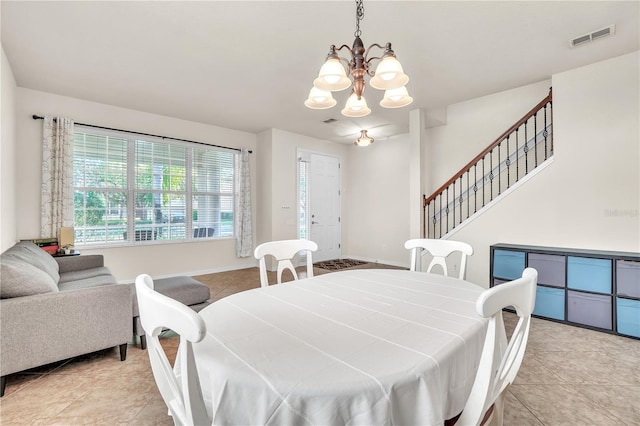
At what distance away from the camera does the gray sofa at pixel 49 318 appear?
6.17 feet

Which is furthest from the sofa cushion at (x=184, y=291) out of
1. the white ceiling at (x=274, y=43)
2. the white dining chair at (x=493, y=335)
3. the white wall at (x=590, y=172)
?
the white wall at (x=590, y=172)

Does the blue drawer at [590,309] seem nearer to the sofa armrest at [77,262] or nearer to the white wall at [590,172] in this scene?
the white wall at [590,172]

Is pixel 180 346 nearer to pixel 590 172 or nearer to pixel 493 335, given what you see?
pixel 493 335

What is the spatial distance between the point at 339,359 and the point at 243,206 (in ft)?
17.0

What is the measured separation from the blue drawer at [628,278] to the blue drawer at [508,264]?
771mm

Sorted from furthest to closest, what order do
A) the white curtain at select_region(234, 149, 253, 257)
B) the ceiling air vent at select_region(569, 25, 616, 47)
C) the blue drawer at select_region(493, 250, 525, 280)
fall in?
the white curtain at select_region(234, 149, 253, 257)
the blue drawer at select_region(493, 250, 525, 280)
the ceiling air vent at select_region(569, 25, 616, 47)

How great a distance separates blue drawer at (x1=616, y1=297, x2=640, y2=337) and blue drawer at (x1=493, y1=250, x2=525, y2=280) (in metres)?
0.83

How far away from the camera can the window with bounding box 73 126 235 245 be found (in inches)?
167

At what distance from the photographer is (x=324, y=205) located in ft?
21.9

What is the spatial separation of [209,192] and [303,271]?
234cm

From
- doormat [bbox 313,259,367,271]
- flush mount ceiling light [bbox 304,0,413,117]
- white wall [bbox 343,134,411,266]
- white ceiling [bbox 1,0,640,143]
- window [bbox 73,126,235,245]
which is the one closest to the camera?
flush mount ceiling light [bbox 304,0,413,117]

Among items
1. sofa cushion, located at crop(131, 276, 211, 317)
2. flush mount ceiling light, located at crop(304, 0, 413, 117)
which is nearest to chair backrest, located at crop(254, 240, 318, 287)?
flush mount ceiling light, located at crop(304, 0, 413, 117)

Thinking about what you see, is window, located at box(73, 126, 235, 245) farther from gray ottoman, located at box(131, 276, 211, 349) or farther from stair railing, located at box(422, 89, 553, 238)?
stair railing, located at box(422, 89, 553, 238)

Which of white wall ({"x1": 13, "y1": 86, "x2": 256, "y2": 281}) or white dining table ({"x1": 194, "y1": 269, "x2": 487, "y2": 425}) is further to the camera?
white wall ({"x1": 13, "y1": 86, "x2": 256, "y2": 281})
